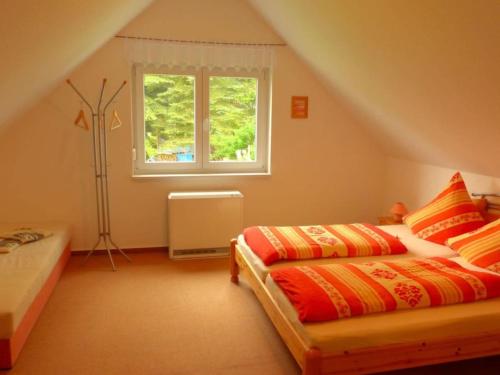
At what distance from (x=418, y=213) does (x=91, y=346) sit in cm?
268

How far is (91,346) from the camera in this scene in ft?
8.69

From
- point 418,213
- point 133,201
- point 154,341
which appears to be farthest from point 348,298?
point 133,201

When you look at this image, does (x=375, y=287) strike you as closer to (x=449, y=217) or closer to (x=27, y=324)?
(x=449, y=217)

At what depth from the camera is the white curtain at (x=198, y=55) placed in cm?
410

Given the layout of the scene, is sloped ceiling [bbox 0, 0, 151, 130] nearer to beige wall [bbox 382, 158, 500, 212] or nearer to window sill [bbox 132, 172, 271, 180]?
window sill [bbox 132, 172, 271, 180]

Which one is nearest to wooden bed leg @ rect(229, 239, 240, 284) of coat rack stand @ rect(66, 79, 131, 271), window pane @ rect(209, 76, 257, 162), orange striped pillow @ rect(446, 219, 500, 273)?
coat rack stand @ rect(66, 79, 131, 271)

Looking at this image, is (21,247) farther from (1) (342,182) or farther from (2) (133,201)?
(1) (342,182)

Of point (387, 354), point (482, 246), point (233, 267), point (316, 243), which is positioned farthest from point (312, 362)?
point (233, 267)

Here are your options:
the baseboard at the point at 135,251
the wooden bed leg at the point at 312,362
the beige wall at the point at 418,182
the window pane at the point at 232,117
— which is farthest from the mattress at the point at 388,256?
the window pane at the point at 232,117

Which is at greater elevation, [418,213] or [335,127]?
[335,127]

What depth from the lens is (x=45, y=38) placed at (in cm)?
246

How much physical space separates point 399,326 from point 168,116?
3.07m

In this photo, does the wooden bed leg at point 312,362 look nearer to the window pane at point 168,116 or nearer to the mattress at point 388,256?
the mattress at point 388,256

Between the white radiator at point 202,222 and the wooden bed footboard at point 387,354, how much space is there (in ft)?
6.55
